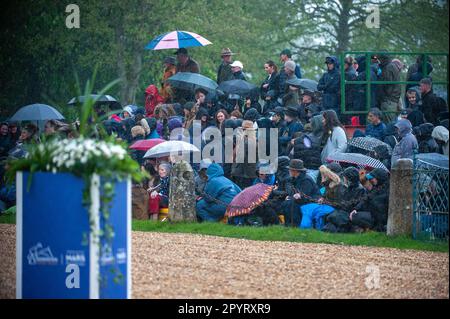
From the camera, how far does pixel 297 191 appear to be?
17.5 meters

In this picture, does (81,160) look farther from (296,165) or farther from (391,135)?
(391,135)

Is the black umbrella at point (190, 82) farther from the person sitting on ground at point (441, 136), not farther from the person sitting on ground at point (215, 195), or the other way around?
the person sitting on ground at point (441, 136)

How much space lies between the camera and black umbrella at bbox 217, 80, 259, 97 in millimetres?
21281

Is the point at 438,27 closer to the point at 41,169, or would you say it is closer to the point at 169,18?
the point at 169,18

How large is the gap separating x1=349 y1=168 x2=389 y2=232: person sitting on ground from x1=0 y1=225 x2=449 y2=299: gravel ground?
105 centimetres

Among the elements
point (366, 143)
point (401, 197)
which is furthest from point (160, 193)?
point (401, 197)

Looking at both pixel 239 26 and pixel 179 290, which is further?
pixel 239 26

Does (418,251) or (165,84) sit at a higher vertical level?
(165,84)

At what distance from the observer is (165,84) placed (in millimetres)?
22844

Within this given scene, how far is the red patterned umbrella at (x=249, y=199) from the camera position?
1747 cm

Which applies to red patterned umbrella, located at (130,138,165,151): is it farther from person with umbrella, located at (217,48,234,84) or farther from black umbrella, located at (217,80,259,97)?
person with umbrella, located at (217,48,234,84)

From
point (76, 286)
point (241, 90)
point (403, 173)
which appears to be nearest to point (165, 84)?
point (241, 90)
